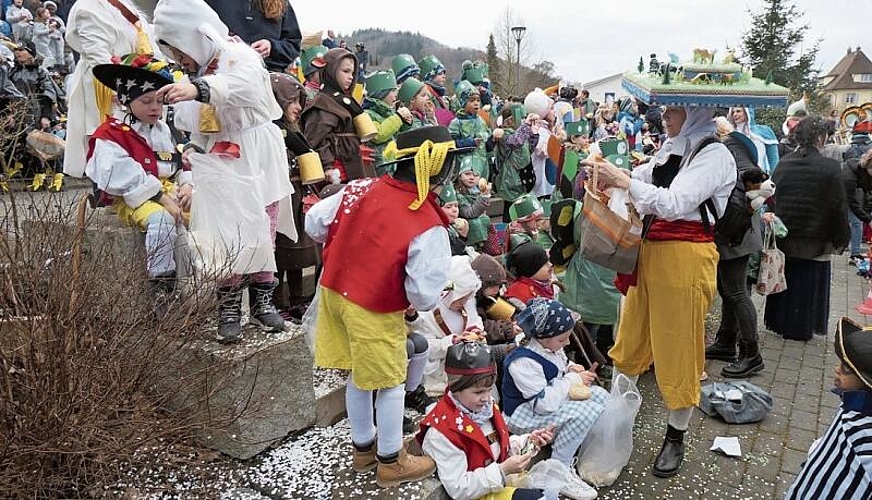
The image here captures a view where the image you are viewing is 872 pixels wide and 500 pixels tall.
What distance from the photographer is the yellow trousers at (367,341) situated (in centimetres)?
246

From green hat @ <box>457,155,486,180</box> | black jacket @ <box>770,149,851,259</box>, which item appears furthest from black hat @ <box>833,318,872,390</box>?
green hat @ <box>457,155,486,180</box>

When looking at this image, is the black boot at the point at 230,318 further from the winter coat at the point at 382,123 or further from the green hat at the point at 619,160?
the green hat at the point at 619,160

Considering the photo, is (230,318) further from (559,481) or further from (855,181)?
(855,181)

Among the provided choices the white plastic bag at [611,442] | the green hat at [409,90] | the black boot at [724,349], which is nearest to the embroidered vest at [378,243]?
the white plastic bag at [611,442]

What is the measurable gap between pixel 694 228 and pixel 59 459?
10.0 feet

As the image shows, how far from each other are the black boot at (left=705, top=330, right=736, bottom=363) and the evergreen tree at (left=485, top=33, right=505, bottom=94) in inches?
808

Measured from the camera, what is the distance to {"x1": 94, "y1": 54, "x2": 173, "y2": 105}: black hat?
9.64 ft

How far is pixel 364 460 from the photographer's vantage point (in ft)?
9.08

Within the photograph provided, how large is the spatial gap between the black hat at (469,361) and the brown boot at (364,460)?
507mm

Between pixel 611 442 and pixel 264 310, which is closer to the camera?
pixel 264 310

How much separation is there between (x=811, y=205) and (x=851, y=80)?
199 ft

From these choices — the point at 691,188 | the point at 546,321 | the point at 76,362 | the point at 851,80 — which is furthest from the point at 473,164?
the point at 851,80

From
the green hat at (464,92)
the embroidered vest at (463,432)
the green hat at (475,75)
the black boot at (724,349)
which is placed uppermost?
the green hat at (475,75)

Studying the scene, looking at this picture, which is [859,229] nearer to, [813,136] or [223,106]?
[813,136]
